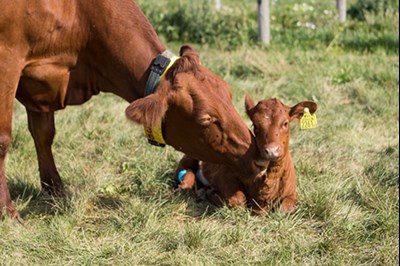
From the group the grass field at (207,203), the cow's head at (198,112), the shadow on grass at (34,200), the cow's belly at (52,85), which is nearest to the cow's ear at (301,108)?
the cow's head at (198,112)

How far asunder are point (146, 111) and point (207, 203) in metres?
1.17

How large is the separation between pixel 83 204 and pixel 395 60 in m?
5.13

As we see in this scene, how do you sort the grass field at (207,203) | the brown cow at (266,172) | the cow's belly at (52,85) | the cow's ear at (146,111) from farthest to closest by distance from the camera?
1. the cow's belly at (52,85)
2. the brown cow at (266,172)
3. the grass field at (207,203)
4. the cow's ear at (146,111)

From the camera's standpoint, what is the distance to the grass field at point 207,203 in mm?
3646

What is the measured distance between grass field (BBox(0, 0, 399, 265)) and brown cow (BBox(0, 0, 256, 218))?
0.46 meters

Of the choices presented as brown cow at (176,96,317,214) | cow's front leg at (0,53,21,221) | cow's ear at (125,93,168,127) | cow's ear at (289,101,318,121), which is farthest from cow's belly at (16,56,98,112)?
cow's ear at (289,101,318,121)

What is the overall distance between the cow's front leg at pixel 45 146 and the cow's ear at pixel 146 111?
133 centimetres

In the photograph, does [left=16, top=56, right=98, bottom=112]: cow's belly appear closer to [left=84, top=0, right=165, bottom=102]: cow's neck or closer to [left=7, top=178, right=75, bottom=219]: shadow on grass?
[left=84, top=0, right=165, bottom=102]: cow's neck

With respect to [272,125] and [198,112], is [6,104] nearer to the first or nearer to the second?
[198,112]

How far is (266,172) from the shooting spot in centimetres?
403

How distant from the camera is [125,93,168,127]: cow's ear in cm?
346

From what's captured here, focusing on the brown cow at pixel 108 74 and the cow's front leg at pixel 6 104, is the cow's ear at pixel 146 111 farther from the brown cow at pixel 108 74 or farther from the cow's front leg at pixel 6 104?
the cow's front leg at pixel 6 104

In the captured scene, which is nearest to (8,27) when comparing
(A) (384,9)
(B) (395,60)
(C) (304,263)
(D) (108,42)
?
(D) (108,42)

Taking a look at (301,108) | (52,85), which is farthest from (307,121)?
(52,85)
